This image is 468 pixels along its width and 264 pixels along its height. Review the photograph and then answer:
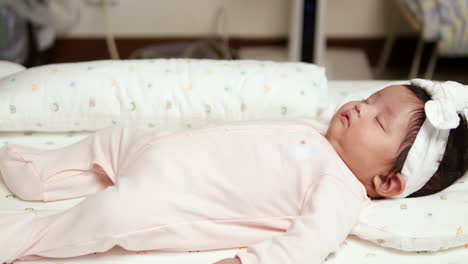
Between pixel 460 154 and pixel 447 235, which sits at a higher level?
pixel 460 154

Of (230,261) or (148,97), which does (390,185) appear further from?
(148,97)

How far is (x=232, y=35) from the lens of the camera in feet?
8.54

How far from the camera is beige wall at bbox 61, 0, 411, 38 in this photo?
2.51 metres

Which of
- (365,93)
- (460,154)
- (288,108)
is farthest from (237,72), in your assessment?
(460,154)

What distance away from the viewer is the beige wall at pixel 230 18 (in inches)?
98.8

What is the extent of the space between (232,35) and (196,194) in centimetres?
170

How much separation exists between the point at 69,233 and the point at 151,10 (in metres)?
1.76

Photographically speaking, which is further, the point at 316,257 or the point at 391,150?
the point at 391,150

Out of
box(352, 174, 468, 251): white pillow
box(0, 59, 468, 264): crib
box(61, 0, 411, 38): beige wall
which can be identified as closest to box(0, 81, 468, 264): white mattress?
box(352, 174, 468, 251): white pillow

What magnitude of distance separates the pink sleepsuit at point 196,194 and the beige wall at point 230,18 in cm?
148

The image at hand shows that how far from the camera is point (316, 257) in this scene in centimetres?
93

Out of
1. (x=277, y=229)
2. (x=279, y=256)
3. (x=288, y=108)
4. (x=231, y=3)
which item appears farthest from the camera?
(x=231, y=3)

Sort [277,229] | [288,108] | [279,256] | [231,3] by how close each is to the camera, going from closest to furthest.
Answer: [279,256] < [277,229] < [288,108] < [231,3]

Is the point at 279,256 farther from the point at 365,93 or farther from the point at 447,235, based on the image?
the point at 365,93
